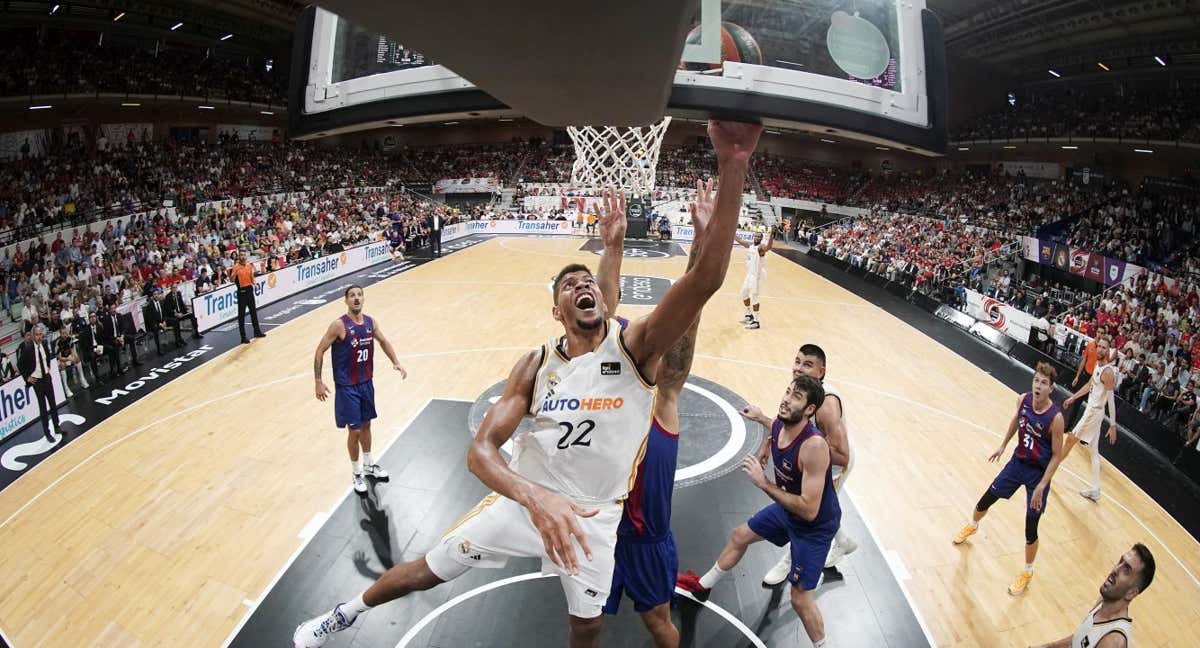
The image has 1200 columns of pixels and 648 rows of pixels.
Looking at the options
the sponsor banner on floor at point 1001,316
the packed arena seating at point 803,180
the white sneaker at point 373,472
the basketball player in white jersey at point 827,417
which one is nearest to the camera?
the basketball player in white jersey at point 827,417

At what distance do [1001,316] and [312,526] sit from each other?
45.6ft

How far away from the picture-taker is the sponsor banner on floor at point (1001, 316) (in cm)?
1249

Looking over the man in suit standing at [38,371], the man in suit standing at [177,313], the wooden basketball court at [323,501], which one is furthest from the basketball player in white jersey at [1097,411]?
the man in suit standing at [177,313]

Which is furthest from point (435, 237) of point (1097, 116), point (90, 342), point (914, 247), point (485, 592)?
point (1097, 116)

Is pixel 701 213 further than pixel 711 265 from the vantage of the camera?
Yes

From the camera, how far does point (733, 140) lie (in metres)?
2.09

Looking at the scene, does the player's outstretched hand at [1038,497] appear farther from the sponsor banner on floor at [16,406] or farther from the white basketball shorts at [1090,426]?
the sponsor banner on floor at [16,406]

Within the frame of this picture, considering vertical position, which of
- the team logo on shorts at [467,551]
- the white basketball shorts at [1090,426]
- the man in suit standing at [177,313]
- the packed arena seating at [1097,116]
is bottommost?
the man in suit standing at [177,313]

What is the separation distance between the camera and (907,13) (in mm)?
1814

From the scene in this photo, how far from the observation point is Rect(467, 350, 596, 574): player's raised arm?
211 cm

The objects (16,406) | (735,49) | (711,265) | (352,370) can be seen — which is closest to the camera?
(735,49)

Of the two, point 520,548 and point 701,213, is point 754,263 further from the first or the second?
point 520,548

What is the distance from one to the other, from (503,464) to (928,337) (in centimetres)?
1321

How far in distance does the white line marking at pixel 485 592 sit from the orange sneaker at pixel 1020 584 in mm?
2379
